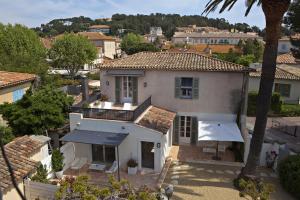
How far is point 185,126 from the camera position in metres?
26.7

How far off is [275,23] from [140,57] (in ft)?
49.3

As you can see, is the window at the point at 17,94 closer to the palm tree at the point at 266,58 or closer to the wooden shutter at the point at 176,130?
the wooden shutter at the point at 176,130

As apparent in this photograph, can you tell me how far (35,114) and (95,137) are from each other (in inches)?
232

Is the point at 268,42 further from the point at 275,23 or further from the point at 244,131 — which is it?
the point at 244,131

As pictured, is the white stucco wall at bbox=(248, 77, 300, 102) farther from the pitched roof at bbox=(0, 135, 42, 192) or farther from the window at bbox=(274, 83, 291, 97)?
the pitched roof at bbox=(0, 135, 42, 192)

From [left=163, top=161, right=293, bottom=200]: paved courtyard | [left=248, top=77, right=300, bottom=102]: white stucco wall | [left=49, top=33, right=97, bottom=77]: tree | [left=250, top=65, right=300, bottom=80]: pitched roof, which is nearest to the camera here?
[left=163, top=161, right=293, bottom=200]: paved courtyard

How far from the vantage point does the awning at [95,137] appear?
805 inches

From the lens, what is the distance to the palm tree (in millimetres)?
16406

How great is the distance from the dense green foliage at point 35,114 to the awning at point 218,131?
1194cm

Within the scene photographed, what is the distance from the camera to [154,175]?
21.2 m

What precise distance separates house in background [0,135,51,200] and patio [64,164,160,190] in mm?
2655

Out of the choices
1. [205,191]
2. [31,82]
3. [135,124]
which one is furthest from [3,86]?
[205,191]

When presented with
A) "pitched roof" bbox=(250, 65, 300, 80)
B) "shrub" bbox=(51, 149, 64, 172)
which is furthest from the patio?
"pitched roof" bbox=(250, 65, 300, 80)

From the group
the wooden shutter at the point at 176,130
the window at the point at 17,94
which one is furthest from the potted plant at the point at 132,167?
the window at the point at 17,94
